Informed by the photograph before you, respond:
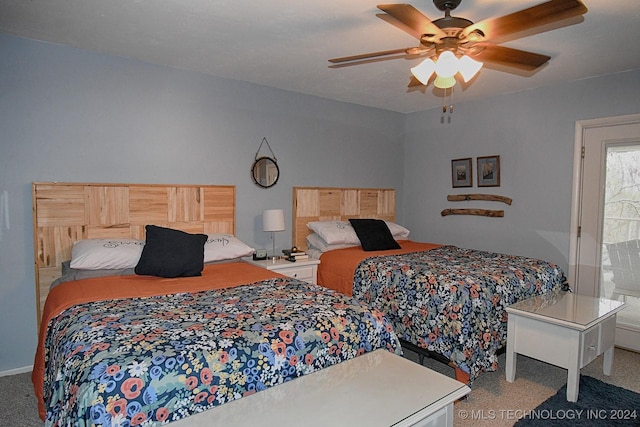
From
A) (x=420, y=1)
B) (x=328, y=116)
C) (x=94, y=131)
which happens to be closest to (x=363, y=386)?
(x=420, y=1)

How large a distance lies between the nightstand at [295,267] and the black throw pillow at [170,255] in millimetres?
782

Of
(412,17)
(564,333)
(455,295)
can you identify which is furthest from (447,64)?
(564,333)

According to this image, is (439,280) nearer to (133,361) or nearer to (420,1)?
(420,1)

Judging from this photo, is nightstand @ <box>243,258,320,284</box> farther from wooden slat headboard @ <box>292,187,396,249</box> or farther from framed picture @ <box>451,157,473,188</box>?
framed picture @ <box>451,157,473,188</box>

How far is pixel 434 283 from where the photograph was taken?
2.82 m

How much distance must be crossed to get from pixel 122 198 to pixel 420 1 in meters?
2.63

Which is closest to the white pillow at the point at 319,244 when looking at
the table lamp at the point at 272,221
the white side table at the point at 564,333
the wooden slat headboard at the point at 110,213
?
the table lamp at the point at 272,221

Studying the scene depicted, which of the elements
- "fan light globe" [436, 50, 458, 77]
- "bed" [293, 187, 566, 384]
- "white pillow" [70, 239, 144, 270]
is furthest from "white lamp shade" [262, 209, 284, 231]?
"fan light globe" [436, 50, 458, 77]

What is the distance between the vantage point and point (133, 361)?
1.43 metres

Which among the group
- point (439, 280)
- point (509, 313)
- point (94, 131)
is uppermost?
point (94, 131)

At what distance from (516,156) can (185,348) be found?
3.94 metres

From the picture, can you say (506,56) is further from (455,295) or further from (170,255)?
(170,255)

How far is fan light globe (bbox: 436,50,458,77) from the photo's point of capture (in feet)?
6.96

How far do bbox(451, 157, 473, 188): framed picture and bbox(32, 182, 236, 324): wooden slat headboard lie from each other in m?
2.68
